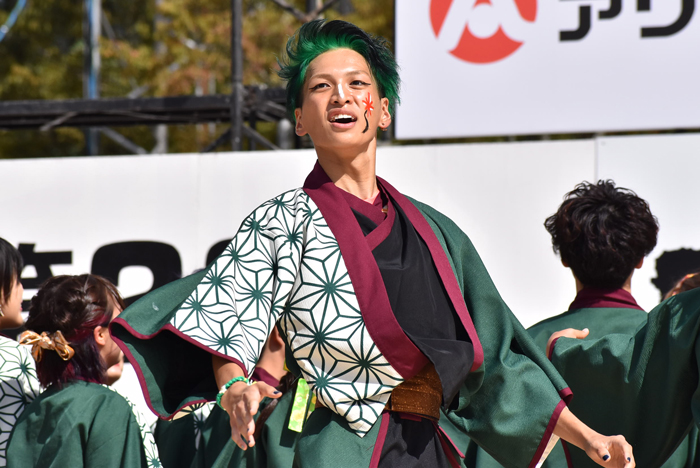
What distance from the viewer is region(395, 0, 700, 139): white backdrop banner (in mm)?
4156

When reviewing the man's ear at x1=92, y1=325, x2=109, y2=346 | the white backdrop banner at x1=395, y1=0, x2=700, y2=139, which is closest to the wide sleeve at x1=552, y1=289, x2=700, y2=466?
the man's ear at x1=92, y1=325, x2=109, y2=346

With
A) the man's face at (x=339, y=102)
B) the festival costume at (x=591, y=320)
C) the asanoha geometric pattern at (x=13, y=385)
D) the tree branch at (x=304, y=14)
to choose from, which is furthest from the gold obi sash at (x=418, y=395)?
the tree branch at (x=304, y=14)

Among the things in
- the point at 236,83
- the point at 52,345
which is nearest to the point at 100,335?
the point at 52,345

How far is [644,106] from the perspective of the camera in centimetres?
417

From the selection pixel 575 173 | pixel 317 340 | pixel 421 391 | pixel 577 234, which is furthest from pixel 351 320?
pixel 575 173

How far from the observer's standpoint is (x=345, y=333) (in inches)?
65.5

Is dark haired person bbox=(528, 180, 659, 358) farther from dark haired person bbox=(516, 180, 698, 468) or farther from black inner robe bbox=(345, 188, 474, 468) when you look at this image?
black inner robe bbox=(345, 188, 474, 468)

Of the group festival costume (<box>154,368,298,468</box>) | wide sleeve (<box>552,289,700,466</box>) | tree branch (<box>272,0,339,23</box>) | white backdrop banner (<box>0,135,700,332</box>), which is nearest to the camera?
wide sleeve (<box>552,289,700,466</box>)

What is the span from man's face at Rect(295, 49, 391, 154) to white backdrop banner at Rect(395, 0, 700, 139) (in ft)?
8.45

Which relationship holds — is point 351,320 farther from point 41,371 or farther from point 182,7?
point 182,7

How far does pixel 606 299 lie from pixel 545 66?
209 cm

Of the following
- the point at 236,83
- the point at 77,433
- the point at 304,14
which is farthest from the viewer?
the point at 304,14

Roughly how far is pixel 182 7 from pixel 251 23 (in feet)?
2.77

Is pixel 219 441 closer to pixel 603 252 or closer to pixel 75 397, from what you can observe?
pixel 75 397
